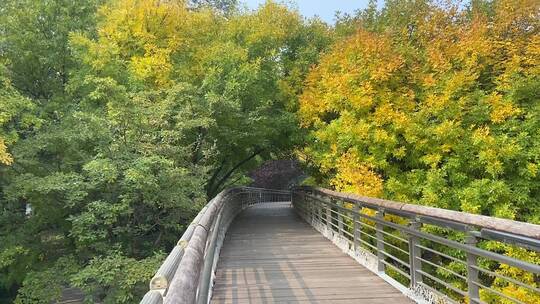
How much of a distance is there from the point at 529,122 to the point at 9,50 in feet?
55.9

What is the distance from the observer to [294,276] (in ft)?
22.7

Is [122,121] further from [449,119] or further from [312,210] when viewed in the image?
[449,119]

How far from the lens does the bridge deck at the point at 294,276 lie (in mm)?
5668

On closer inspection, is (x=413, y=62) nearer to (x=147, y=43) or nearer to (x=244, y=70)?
(x=244, y=70)

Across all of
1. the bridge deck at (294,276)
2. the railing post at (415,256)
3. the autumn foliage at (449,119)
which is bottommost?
the bridge deck at (294,276)

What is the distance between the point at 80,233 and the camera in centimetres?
1167

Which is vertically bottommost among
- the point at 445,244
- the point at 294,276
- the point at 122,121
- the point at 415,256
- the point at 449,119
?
the point at 294,276

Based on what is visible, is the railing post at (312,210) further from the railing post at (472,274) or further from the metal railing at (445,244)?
the railing post at (472,274)

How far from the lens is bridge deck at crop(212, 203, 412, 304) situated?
5.67 meters

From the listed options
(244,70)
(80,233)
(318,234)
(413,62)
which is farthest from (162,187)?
(413,62)

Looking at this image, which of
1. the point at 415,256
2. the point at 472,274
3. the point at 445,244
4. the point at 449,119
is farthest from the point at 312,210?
the point at 472,274

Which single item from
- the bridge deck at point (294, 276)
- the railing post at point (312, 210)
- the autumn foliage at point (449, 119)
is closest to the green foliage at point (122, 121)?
the bridge deck at point (294, 276)

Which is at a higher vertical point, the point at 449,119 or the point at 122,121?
the point at 122,121

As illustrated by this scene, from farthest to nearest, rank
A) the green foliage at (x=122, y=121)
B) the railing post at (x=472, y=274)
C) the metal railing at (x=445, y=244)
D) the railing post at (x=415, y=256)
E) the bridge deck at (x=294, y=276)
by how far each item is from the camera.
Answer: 1. the green foliage at (x=122, y=121)
2. the bridge deck at (x=294, y=276)
3. the railing post at (x=415, y=256)
4. the railing post at (x=472, y=274)
5. the metal railing at (x=445, y=244)
